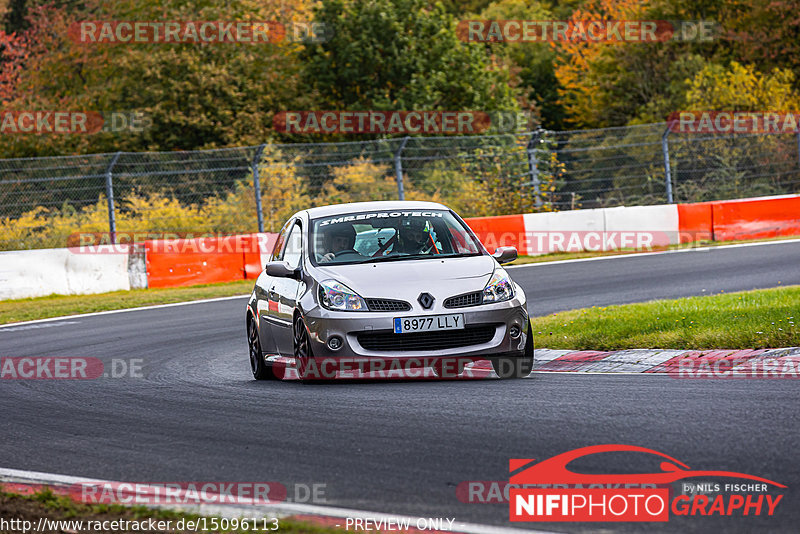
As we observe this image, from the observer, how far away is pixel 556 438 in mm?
6348

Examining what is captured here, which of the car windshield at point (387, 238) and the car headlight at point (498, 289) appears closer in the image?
the car headlight at point (498, 289)

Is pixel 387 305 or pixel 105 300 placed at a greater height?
pixel 387 305

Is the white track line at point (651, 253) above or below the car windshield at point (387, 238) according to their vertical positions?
below

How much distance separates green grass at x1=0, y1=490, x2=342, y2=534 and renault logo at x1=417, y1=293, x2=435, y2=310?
380 cm

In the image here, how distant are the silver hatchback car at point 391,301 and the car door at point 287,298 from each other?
0.01 metres

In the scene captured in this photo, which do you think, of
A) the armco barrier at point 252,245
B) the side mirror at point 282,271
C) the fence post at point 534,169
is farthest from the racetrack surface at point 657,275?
the side mirror at point 282,271

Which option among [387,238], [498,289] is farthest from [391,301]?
[387,238]

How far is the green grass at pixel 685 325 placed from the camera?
32.1 feet

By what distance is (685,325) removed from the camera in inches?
420

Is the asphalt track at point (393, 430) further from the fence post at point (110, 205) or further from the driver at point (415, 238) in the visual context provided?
the fence post at point (110, 205)

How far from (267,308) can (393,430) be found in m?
3.75

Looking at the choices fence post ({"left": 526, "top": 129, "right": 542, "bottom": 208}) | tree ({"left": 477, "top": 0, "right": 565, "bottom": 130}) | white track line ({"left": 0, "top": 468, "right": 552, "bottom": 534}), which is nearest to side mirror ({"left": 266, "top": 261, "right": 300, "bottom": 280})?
white track line ({"left": 0, "top": 468, "right": 552, "bottom": 534})

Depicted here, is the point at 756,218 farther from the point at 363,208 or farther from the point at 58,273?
the point at 363,208

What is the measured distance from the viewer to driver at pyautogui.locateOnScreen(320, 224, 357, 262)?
9.91 metres
